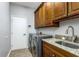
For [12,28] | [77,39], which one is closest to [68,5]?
[77,39]

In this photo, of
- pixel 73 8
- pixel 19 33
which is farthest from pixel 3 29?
pixel 19 33

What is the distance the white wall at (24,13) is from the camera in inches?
204

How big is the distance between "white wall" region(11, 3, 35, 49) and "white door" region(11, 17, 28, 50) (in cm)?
22

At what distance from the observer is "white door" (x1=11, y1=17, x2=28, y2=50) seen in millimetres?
5098

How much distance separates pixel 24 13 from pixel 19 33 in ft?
3.86

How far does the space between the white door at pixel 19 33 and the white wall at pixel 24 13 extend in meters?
0.22

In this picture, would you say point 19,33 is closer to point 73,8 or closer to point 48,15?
point 48,15

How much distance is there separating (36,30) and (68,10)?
390cm

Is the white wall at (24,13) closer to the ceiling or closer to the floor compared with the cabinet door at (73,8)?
closer to the ceiling

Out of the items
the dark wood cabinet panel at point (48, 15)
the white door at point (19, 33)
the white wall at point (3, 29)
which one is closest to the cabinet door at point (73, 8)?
the dark wood cabinet panel at point (48, 15)

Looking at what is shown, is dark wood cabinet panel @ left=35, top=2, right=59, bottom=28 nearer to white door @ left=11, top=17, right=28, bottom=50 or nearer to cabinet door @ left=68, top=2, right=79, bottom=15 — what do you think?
cabinet door @ left=68, top=2, right=79, bottom=15

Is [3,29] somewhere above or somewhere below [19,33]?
above

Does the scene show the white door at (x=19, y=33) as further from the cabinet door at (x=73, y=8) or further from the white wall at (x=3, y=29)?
the cabinet door at (x=73, y=8)

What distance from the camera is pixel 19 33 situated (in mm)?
5254
